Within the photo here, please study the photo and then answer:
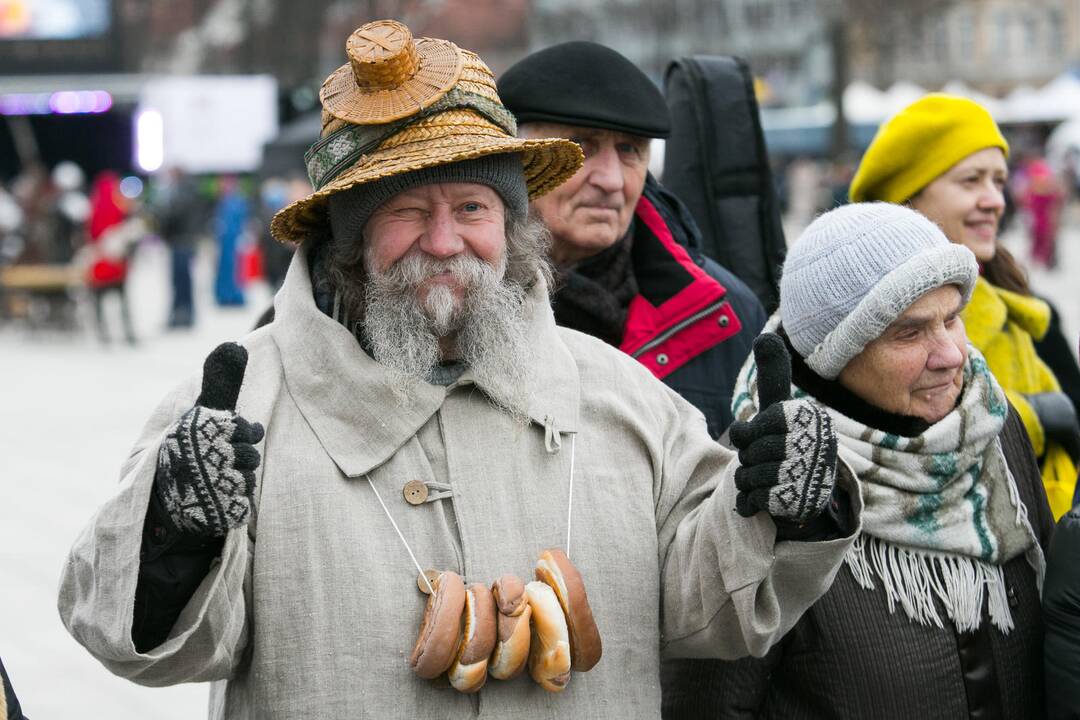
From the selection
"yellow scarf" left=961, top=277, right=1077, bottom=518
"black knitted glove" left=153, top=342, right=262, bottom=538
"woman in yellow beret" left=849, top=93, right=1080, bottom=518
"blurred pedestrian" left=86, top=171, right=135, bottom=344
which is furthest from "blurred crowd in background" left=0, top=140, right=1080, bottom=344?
"black knitted glove" left=153, top=342, right=262, bottom=538

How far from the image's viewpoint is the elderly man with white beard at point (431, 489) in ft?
6.67

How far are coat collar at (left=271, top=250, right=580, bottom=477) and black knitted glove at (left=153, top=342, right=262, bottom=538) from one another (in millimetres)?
289

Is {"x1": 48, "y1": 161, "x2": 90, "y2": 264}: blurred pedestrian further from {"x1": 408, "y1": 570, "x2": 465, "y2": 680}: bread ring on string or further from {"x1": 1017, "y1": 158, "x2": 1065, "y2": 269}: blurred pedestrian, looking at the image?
{"x1": 408, "y1": 570, "x2": 465, "y2": 680}: bread ring on string

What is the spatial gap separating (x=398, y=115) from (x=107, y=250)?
43.2 feet

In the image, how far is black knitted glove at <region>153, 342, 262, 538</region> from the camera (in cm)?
193

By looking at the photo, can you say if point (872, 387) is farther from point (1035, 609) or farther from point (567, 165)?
point (567, 165)

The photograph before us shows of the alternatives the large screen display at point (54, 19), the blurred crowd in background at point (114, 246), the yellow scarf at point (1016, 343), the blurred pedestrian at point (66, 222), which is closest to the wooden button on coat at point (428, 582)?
the yellow scarf at point (1016, 343)

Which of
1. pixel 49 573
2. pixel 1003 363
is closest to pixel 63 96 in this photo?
pixel 49 573

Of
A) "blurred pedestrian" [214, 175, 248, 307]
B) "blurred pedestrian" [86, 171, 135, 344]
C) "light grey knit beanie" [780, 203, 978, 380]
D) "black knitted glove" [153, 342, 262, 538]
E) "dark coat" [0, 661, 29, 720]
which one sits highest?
"black knitted glove" [153, 342, 262, 538]

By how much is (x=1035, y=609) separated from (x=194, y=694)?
3525 millimetres

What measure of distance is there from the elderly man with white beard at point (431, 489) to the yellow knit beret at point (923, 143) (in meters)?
1.43

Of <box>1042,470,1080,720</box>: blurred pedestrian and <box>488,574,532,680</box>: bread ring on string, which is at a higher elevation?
<box>488,574,532,680</box>: bread ring on string

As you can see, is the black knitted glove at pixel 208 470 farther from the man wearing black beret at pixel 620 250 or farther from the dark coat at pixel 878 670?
the man wearing black beret at pixel 620 250

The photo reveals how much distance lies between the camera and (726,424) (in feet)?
10.7
